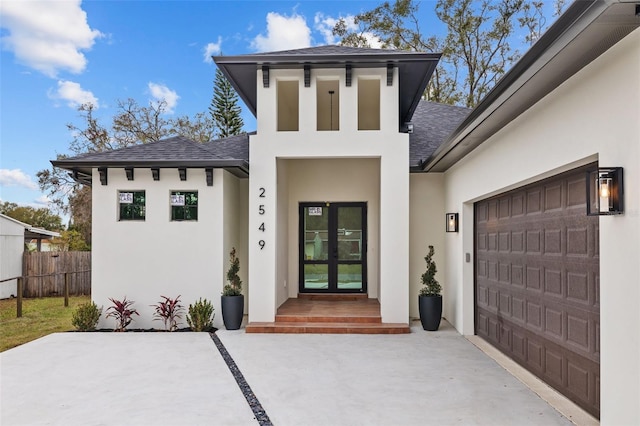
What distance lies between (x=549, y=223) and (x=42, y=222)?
33414 mm

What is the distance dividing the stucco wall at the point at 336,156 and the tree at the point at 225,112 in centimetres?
1809

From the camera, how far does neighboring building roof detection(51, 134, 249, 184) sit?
310 inches

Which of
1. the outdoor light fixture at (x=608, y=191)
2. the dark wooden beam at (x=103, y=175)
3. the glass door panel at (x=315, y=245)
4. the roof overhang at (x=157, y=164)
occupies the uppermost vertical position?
the roof overhang at (x=157, y=164)

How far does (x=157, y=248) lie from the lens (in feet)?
26.7

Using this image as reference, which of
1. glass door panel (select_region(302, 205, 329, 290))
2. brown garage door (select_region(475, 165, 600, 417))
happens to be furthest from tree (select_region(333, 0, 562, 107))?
brown garage door (select_region(475, 165, 600, 417))

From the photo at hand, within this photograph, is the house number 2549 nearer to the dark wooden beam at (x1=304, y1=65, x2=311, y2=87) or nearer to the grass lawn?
the dark wooden beam at (x1=304, y1=65, x2=311, y2=87)

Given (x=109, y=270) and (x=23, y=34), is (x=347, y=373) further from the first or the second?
(x=23, y=34)

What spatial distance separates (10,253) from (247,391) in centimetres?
1294

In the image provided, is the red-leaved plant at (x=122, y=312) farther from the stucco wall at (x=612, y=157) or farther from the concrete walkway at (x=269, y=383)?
the stucco wall at (x=612, y=157)

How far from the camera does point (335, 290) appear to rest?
10.2 meters

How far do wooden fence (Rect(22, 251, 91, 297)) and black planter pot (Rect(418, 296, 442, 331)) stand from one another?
10.8 m

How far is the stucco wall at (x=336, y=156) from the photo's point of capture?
774cm

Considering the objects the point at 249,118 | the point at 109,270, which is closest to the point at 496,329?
the point at 109,270

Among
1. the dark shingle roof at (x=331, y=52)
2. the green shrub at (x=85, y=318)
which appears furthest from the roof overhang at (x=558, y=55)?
the green shrub at (x=85, y=318)
